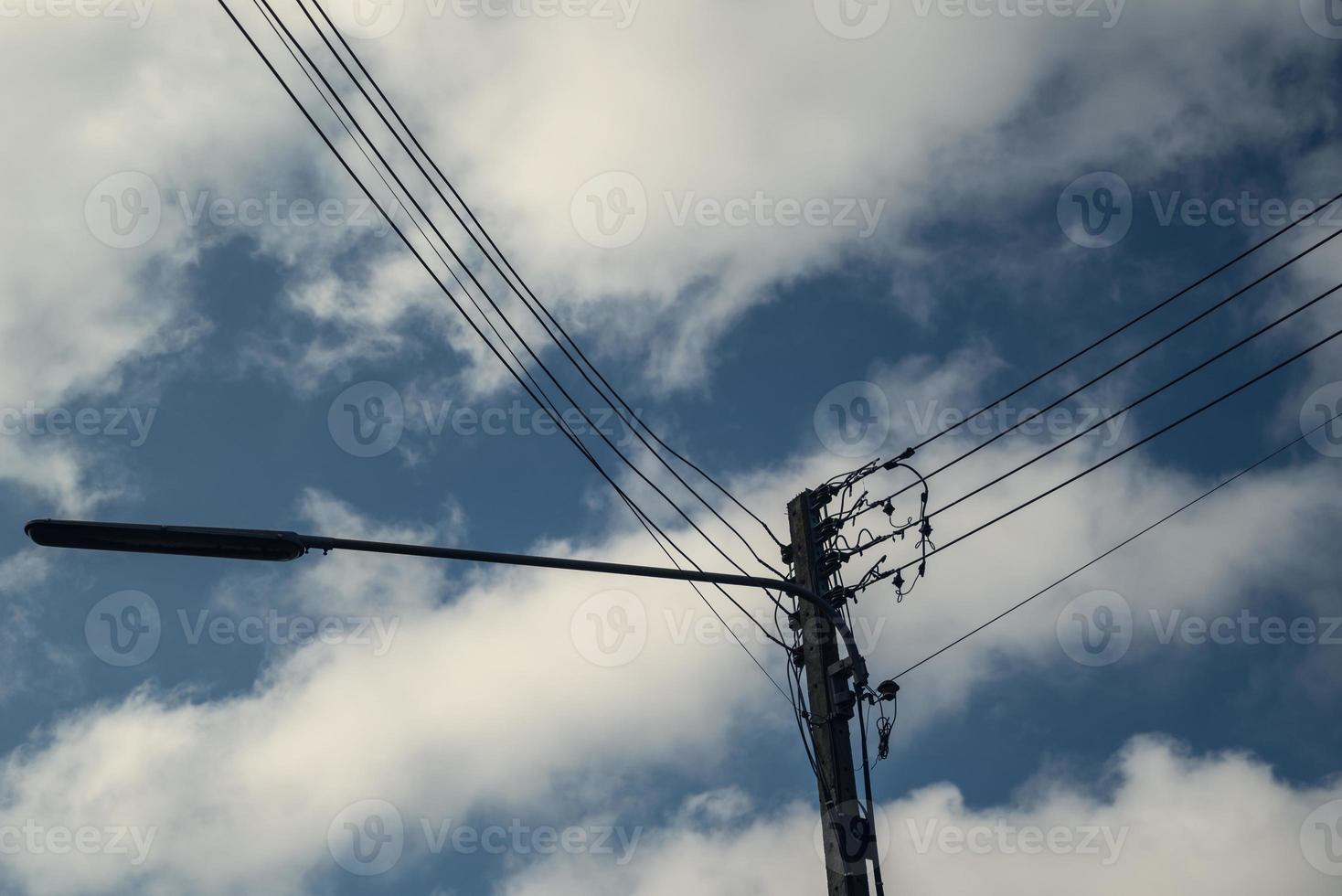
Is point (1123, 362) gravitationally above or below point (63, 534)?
above

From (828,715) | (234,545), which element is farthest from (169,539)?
(828,715)

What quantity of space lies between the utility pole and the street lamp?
2.10 meters

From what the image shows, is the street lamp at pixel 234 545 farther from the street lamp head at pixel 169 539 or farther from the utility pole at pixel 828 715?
the utility pole at pixel 828 715

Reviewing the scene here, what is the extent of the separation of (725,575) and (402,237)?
4.35 m

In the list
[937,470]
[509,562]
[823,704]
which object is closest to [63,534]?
[509,562]

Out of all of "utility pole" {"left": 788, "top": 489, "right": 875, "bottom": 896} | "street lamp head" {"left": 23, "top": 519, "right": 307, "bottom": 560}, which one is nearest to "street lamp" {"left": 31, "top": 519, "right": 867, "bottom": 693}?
"street lamp head" {"left": 23, "top": 519, "right": 307, "bottom": 560}

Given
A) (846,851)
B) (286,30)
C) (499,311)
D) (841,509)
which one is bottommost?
(846,851)

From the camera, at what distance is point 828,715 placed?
1080cm

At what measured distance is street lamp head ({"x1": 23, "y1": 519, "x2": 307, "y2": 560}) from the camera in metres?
7.54

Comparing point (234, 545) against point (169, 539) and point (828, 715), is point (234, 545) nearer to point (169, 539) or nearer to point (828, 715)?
point (169, 539)

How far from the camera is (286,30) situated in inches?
387

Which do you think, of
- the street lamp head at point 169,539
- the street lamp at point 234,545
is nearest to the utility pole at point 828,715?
the street lamp at point 234,545

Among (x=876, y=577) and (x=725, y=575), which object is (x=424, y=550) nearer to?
(x=725, y=575)

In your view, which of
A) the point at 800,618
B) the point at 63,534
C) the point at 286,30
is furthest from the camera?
the point at 800,618
